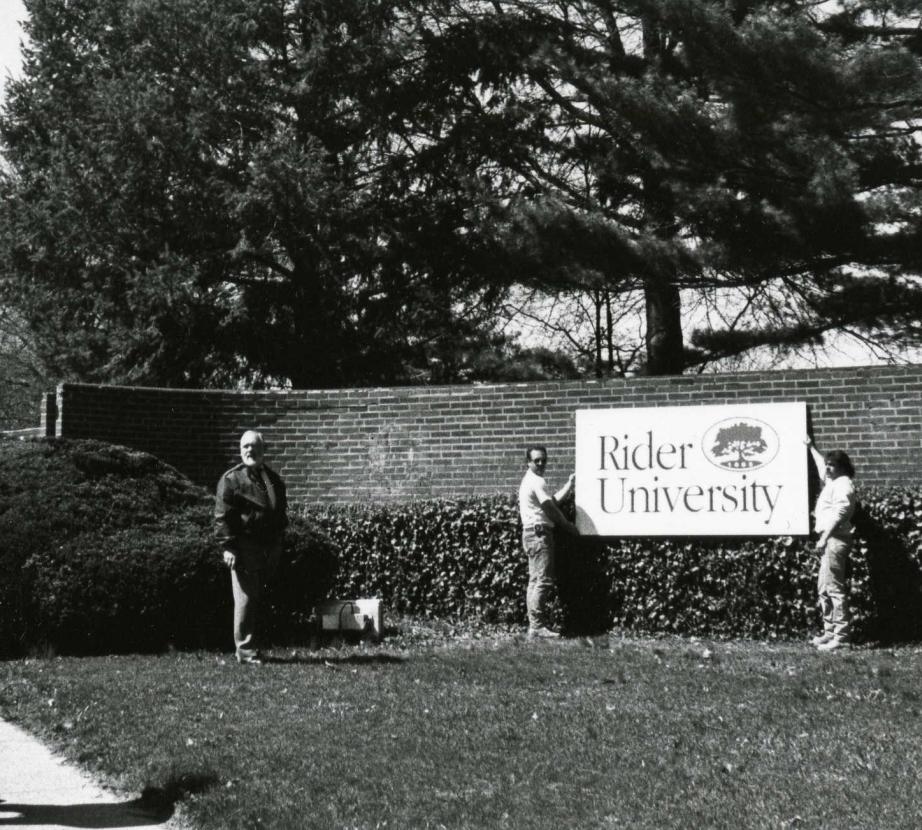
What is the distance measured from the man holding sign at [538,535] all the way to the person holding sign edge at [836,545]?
242 centimetres

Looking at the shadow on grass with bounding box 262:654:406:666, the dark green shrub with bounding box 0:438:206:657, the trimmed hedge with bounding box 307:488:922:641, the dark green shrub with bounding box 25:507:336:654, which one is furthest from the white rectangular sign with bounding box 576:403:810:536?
the dark green shrub with bounding box 0:438:206:657

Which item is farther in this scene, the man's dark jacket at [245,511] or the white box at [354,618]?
the white box at [354,618]

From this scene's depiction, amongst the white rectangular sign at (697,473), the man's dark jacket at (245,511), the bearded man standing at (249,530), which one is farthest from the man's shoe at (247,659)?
the white rectangular sign at (697,473)

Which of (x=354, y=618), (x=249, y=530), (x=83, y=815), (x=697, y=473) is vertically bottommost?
(x=83, y=815)

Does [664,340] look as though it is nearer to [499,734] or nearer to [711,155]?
[711,155]

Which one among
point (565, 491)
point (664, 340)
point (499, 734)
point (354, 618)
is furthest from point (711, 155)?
point (499, 734)

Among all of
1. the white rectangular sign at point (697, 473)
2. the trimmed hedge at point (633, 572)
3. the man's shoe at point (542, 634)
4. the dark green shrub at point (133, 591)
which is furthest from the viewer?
the white rectangular sign at point (697, 473)

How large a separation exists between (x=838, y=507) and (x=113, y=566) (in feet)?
19.4

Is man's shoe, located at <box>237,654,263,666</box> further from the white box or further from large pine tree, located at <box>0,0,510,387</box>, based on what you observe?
large pine tree, located at <box>0,0,510,387</box>

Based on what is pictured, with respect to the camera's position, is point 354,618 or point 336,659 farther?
point 354,618

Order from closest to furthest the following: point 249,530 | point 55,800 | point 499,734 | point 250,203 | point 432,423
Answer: point 55,800
point 499,734
point 249,530
point 432,423
point 250,203

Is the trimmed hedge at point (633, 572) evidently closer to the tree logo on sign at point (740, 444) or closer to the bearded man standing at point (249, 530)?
the tree logo on sign at point (740, 444)

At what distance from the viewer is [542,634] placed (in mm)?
12211

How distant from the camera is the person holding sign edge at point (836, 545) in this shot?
11.1 meters
